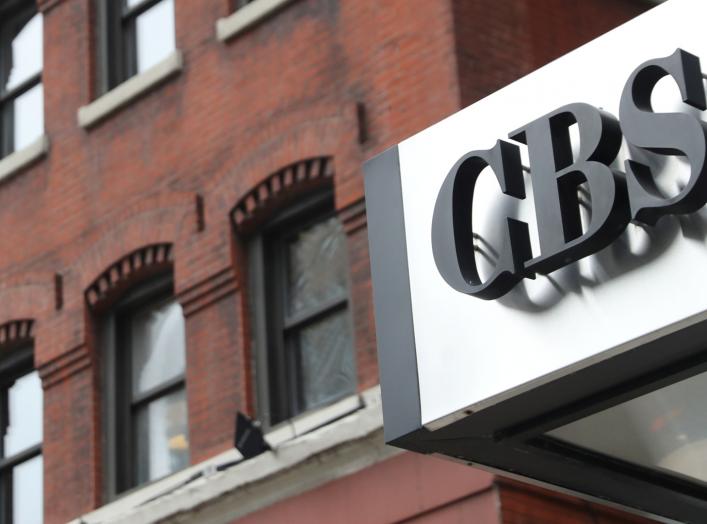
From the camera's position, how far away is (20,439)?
16422 mm

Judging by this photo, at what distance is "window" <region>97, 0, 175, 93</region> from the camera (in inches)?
649

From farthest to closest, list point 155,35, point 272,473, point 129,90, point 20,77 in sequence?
point 20,77 < point 155,35 < point 129,90 < point 272,473

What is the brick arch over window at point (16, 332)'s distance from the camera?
16.2 metres

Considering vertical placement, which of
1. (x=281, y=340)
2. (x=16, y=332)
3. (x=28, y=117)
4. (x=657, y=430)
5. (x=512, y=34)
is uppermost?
(x=28, y=117)

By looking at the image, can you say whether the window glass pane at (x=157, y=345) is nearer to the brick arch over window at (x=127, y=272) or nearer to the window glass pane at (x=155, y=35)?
the brick arch over window at (x=127, y=272)

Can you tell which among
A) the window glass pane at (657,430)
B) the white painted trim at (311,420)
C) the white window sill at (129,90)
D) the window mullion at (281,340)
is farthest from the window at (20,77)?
the window glass pane at (657,430)

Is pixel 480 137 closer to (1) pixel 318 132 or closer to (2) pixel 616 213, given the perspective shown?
(2) pixel 616 213

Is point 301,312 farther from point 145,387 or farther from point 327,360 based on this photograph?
point 145,387

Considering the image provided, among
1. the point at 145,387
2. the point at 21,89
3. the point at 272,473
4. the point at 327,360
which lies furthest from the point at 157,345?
the point at 21,89

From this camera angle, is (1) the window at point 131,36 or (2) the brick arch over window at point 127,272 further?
(1) the window at point 131,36

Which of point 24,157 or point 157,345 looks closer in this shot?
point 157,345

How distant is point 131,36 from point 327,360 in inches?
175

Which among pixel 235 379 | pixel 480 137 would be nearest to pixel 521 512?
pixel 235 379

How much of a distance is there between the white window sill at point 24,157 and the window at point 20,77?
13.2 inches
